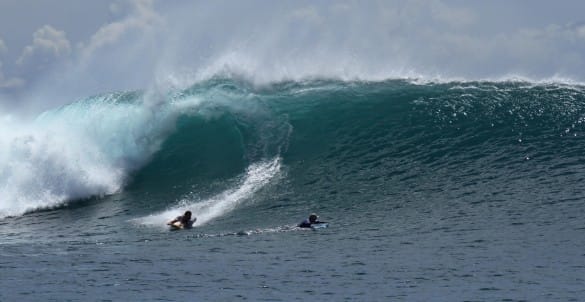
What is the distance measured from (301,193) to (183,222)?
20.0 feet

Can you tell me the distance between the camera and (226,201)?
34969 millimetres

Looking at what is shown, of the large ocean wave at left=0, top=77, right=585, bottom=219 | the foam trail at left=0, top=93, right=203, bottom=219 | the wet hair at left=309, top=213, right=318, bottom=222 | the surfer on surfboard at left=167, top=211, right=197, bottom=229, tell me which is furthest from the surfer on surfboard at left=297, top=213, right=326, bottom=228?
the foam trail at left=0, top=93, right=203, bottom=219

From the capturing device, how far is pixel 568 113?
42.9 meters

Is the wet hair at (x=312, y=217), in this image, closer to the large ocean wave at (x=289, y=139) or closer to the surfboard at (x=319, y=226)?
the surfboard at (x=319, y=226)

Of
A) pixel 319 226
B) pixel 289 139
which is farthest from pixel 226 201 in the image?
pixel 289 139

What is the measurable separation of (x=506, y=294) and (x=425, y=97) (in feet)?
86.4

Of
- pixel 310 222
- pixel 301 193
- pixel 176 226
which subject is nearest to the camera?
pixel 310 222

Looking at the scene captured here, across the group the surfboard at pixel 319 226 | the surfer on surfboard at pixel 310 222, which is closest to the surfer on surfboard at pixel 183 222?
the surfer on surfboard at pixel 310 222

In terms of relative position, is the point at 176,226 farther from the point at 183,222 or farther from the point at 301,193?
the point at 301,193

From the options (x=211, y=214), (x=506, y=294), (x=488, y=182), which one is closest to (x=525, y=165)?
(x=488, y=182)

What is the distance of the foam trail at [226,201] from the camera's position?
108ft

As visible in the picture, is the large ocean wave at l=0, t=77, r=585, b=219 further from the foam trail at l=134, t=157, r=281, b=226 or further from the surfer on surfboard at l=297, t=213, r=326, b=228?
the surfer on surfboard at l=297, t=213, r=326, b=228

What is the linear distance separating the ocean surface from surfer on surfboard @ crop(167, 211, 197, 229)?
597 mm

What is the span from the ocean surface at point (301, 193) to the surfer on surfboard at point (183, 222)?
1.96ft
